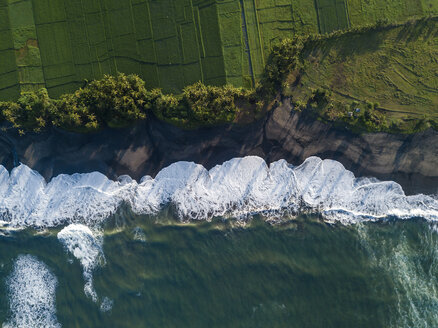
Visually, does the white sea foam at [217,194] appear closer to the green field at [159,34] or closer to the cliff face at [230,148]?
the cliff face at [230,148]

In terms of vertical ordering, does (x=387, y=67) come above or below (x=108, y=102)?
below

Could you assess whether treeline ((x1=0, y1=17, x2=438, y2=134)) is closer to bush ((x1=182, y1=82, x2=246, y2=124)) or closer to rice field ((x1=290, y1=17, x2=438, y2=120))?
bush ((x1=182, y1=82, x2=246, y2=124))

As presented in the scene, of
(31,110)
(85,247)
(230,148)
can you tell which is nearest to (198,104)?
(230,148)

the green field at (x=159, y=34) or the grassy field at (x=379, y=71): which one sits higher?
the green field at (x=159, y=34)

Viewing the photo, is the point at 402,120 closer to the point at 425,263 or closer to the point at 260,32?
the point at 425,263

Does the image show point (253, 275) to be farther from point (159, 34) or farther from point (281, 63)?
point (159, 34)

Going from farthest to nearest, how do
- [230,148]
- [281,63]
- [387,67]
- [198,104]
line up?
[230,148], [387,67], [281,63], [198,104]

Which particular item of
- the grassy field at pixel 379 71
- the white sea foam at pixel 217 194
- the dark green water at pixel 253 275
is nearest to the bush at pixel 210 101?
the white sea foam at pixel 217 194
